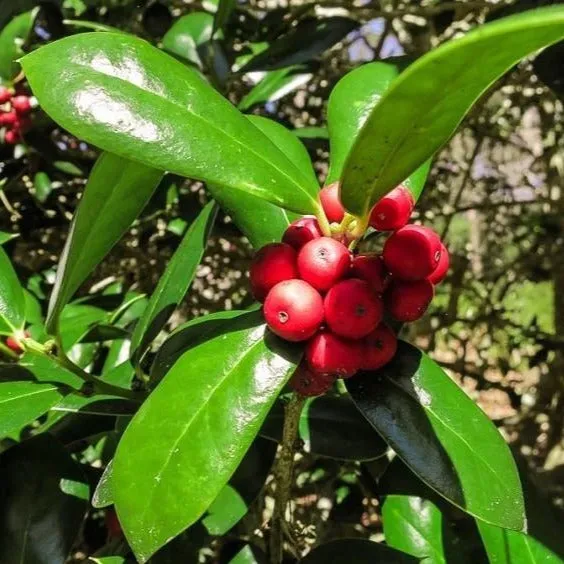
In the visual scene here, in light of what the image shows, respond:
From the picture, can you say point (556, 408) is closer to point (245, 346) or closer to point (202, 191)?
point (202, 191)

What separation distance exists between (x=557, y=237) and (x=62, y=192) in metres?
1.62

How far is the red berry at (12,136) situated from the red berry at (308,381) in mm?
1163

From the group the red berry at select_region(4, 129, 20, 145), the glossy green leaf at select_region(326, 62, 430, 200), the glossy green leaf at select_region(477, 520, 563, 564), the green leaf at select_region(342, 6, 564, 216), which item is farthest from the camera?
the red berry at select_region(4, 129, 20, 145)

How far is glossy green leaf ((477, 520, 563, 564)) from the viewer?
938 millimetres

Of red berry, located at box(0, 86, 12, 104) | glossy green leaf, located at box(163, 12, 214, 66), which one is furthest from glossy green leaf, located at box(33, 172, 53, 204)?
glossy green leaf, located at box(163, 12, 214, 66)

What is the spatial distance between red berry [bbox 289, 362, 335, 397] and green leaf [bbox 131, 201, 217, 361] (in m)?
0.22

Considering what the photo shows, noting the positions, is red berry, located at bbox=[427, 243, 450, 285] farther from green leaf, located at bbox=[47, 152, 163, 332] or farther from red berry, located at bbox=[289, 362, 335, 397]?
green leaf, located at bbox=[47, 152, 163, 332]

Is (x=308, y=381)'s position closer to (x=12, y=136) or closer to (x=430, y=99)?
(x=430, y=99)

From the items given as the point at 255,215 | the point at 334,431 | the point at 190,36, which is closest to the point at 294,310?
the point at 255,215

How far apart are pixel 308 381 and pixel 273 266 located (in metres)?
0.12

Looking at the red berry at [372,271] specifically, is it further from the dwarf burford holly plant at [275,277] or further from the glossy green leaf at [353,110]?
the glossy green leaf at [353,110]

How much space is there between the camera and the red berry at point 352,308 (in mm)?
640

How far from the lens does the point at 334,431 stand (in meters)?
1.01

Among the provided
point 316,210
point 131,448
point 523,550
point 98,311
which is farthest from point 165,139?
point 98,311
